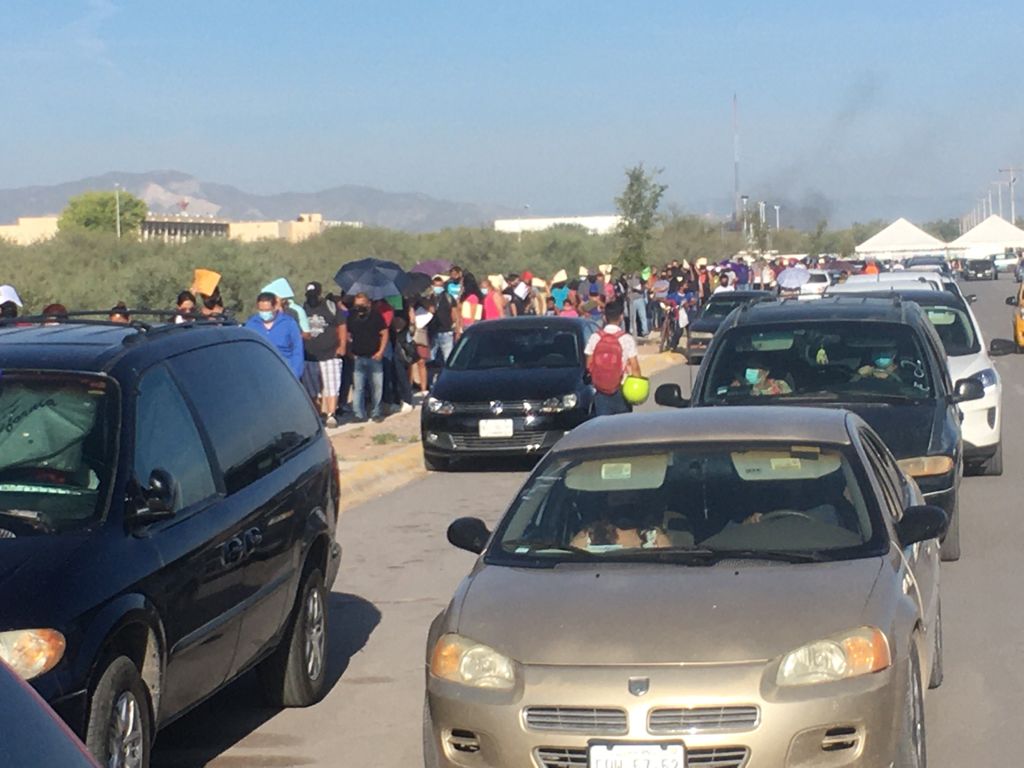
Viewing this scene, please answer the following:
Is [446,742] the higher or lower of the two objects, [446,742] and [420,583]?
the higher

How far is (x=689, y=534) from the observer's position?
258 inches

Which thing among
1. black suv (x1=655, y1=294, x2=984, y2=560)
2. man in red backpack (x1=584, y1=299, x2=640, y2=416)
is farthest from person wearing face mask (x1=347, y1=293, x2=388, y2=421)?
black suv (x1=655, y1=294, x2=984, y2=560)

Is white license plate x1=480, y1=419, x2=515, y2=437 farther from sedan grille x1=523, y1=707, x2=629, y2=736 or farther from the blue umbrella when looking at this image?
sedan grille x1=523, y1=707, x2=629, y2=736

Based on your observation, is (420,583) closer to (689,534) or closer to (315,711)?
(315,711)

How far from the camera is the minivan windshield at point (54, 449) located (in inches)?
239

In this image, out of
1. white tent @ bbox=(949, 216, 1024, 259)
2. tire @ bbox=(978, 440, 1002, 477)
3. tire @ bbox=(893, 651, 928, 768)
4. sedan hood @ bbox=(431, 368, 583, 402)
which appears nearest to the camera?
tire @ bbox=(893, 651, 928, 768)

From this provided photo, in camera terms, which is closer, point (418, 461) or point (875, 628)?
point (875, 628)

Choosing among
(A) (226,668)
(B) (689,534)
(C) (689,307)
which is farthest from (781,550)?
(C) (689,307)

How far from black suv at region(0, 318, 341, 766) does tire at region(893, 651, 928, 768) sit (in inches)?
100

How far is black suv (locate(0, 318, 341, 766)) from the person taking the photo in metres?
5.54

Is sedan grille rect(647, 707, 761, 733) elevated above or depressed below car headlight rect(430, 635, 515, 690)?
below

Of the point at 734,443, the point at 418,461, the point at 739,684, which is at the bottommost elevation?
the point at 418,461

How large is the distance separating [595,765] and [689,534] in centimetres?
144

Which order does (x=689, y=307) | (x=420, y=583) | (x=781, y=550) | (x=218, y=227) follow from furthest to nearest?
1. (x=218, y=227)
2. (x=689, y=307)
3. (x=420, y=583)
4. (x=781, y=550)
